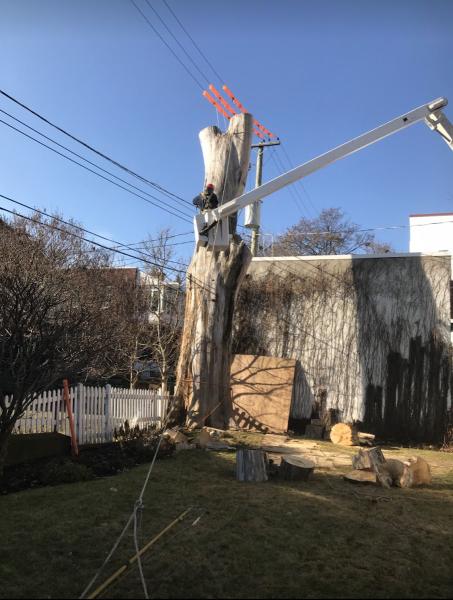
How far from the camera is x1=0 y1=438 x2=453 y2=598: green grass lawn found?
3768 mm

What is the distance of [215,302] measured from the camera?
13.6 meters

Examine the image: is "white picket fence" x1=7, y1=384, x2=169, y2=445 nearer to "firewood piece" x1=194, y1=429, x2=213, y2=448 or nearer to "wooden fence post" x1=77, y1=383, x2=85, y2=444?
"wooden fence post" x1=77, y1=383, x2=85, y2=444

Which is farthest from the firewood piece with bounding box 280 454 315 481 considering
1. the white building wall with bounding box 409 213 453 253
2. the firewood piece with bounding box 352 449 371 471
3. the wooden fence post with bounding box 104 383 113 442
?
the white building wall with bounding box 409 213 453 253

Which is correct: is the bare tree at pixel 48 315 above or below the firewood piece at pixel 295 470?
above

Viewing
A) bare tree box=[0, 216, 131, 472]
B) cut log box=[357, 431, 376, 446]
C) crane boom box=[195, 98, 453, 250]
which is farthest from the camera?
cut log box=[357, 431, 376, 446]

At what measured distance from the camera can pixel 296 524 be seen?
5.41 metres

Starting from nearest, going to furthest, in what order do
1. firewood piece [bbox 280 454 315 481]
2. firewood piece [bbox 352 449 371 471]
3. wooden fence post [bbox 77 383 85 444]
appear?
1. firewood piece [bbox 280 454 315 481]
2. firewood piece [bbox 352 449 371 471]
3. wooden fence post [bbox 77 383 85 444]

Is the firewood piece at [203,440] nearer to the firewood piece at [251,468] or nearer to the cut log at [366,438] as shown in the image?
the firewood piece at [251,468]

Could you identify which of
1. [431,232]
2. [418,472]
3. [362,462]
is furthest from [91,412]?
[431,232]

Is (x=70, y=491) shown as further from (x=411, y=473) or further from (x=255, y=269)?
(x=255, y=269)

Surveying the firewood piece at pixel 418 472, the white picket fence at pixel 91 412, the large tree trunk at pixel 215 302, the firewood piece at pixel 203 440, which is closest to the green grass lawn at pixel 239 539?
the firewood piece at pixel 418 472

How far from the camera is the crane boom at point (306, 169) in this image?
33.0 ft

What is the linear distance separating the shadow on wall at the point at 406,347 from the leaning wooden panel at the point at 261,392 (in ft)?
7.45

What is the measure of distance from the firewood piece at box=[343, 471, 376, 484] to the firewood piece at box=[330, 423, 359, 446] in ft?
17.6
